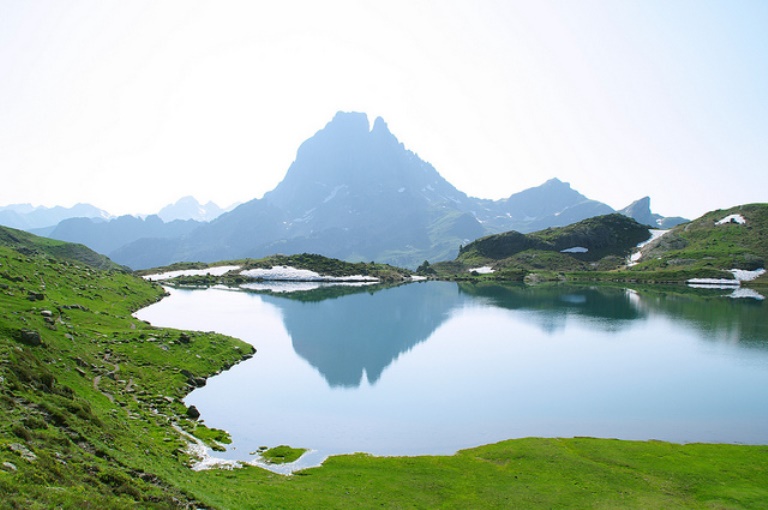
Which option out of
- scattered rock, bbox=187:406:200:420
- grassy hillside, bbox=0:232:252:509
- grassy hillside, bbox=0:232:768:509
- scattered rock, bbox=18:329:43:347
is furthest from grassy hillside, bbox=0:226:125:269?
scattered rock, bbox=187:406:200:420

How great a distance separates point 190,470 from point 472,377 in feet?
134

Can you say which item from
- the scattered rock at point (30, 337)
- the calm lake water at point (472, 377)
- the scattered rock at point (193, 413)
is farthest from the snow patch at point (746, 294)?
the scattered rock at point (30, 337)

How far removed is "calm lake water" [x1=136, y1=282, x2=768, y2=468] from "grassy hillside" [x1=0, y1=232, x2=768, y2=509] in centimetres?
443

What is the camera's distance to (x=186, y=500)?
71.3 feet

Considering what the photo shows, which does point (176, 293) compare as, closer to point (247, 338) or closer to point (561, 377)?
point (247, 338)

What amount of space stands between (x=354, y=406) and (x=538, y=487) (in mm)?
24684

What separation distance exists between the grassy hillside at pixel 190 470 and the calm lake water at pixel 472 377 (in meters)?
4.43

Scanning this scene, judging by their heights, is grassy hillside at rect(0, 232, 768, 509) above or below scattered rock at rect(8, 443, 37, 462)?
below

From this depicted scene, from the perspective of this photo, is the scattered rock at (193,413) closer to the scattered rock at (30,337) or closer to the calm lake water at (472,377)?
the calm lake water at (472,377)

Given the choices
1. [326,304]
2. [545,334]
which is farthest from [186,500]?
[326,304]

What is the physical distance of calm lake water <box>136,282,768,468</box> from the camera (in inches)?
1702

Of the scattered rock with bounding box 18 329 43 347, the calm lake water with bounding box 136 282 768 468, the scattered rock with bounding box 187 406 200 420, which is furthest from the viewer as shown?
the calm lake water with bounding box 136 282 768 468

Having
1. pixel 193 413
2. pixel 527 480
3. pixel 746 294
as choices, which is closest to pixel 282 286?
pixel 193 413

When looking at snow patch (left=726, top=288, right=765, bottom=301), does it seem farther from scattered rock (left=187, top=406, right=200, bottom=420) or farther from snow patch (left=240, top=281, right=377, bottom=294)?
scattered rock (left=187, top=406, right=200, bottom=420)
